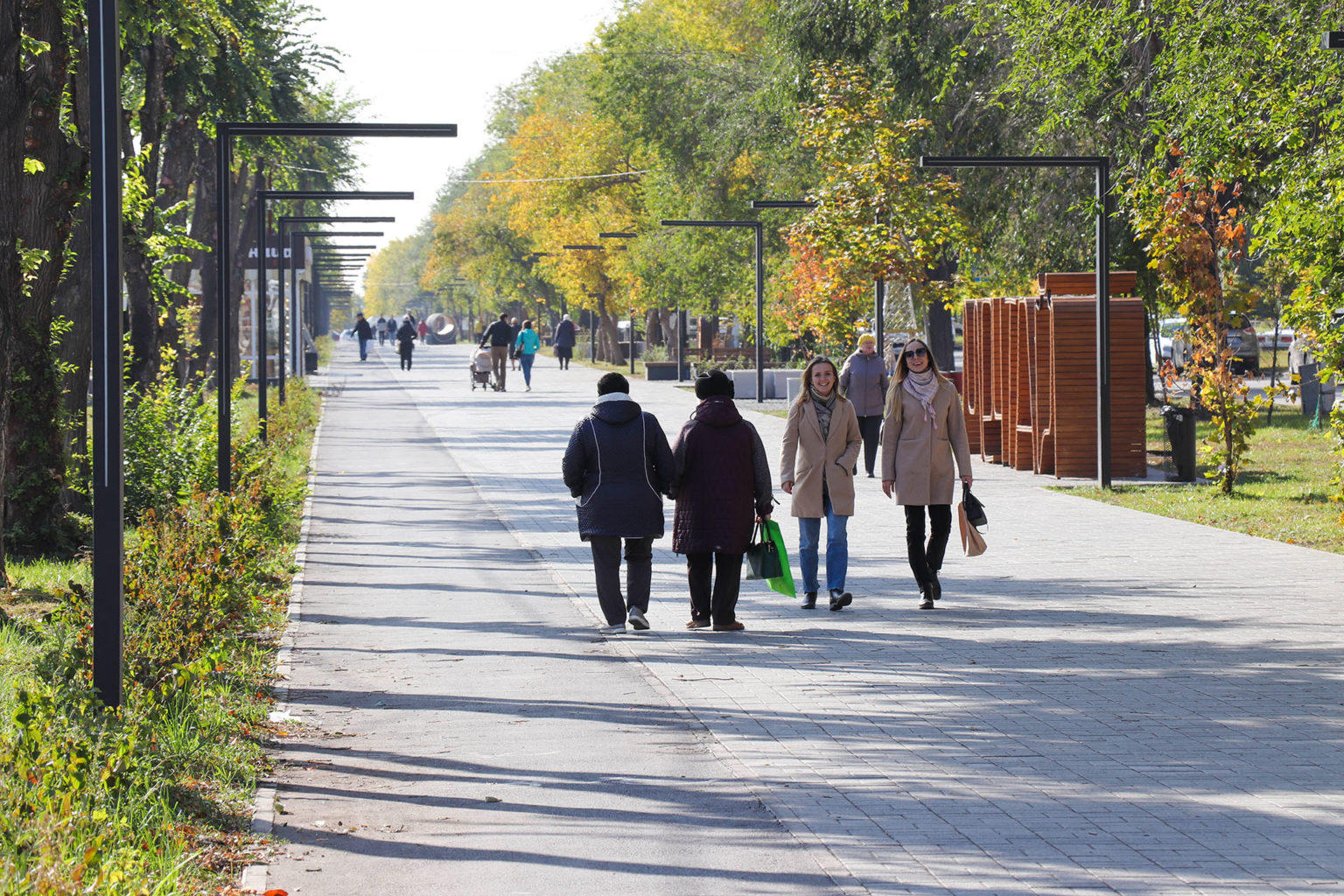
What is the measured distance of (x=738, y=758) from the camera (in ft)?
22.7

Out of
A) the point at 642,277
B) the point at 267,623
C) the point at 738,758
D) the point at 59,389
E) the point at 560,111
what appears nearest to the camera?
the point at 738,758

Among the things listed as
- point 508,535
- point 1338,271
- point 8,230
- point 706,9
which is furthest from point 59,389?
point 706,9

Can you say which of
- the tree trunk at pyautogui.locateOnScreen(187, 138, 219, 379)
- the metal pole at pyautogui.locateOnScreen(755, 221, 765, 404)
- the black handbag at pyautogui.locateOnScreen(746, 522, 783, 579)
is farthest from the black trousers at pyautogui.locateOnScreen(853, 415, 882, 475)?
the metal pole at pyautogui.locateOnScreen(755, 221, 765, 404)

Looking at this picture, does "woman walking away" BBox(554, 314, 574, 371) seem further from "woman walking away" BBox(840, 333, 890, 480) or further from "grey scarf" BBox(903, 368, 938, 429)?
"grey scarf" BBox(903, 368, 938, 429)

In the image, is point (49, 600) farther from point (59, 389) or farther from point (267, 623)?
point (59, 389)

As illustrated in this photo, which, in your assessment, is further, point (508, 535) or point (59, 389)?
point (508, 535)

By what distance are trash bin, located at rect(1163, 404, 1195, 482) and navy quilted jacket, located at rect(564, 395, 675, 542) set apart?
11.0 metres

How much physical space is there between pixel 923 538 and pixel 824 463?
0.84 meters

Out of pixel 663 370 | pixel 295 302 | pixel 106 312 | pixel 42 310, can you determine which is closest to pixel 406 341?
pixel 663 370

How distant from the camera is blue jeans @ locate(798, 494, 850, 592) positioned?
10.9 meters

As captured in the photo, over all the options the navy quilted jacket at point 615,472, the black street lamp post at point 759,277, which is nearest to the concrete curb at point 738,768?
the navy quilted jacket at point 615,472

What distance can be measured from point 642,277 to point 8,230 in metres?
44.1

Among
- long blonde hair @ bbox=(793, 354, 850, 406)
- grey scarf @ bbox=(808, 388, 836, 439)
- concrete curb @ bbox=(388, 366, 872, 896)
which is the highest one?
long blonde hair @ bbox=(793, 354, 850, 406)

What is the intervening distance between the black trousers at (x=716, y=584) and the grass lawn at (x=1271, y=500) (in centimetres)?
597
